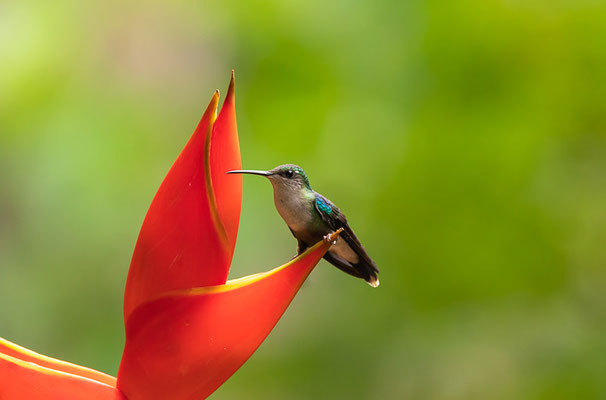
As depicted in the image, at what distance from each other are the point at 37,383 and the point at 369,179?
3.34 feet

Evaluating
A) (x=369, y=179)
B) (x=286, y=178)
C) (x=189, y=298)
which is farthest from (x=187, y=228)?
(x=369, y=179)

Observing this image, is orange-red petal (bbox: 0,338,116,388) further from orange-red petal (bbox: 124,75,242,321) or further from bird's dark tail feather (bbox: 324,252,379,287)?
bird's dark tail feather (bbox: 324,252,379,287)

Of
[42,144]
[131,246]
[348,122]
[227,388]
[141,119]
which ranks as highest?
[348,122]

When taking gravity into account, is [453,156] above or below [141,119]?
above

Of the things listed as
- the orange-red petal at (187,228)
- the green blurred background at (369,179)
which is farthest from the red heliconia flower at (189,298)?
the green blurred background at (369,179)

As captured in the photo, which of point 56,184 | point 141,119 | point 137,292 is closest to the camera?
point 137,292

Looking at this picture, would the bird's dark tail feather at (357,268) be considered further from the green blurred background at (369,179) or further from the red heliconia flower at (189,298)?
the green blurred background at (369,179)

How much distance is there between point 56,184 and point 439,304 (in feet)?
2.68

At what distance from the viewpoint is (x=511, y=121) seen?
1389 mm

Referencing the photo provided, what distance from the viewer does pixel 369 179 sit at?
4.57 ft

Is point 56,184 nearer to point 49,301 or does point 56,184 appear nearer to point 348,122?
point 49,301

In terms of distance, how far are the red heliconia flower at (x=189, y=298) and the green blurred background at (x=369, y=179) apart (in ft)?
2.83

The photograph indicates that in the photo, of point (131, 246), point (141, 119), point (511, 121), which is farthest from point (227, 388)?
point (511, 121)

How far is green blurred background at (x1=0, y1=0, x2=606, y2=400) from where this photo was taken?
4.44ft
